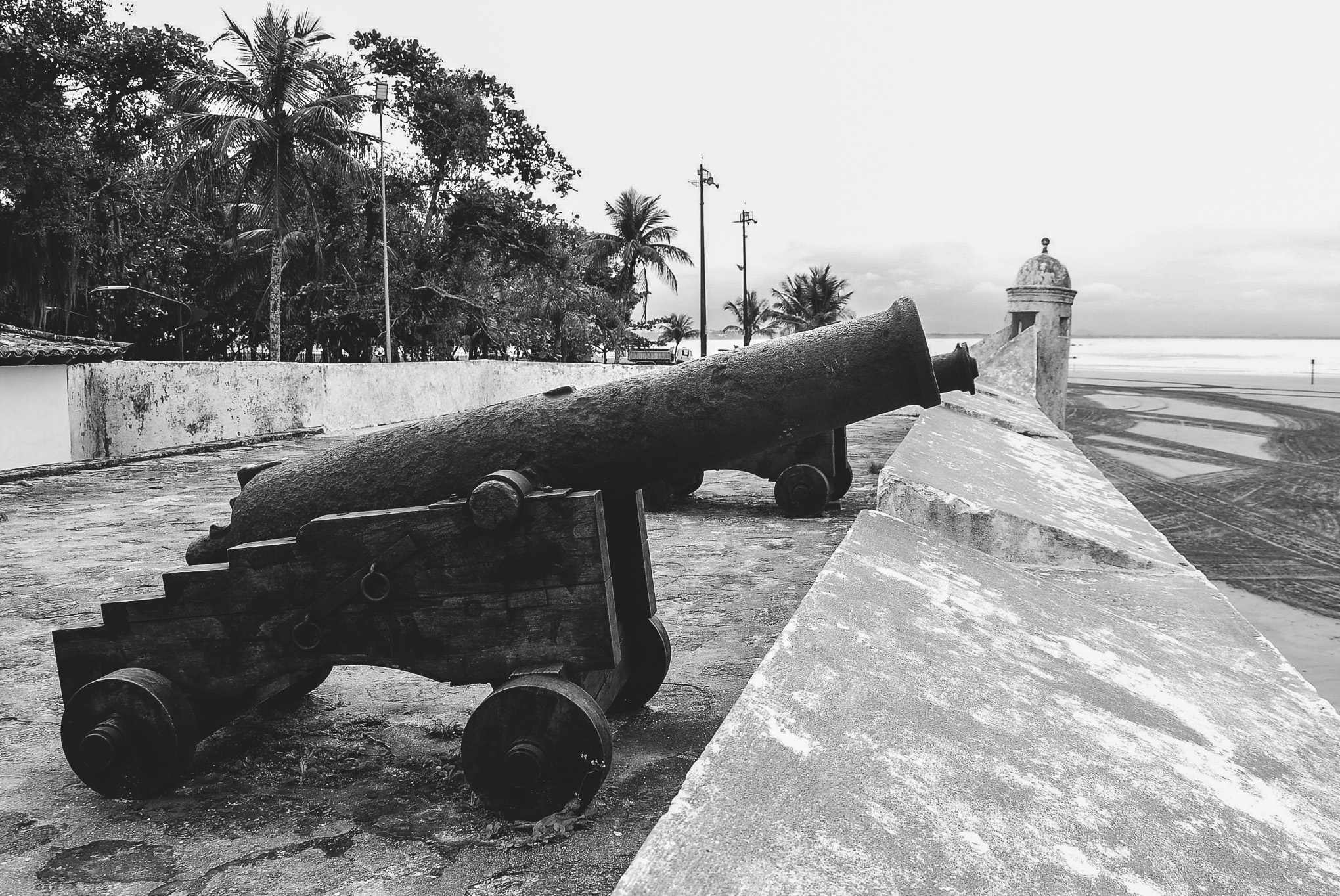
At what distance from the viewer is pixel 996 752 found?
1.82 metres

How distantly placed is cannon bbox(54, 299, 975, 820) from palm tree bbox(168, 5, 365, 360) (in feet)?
66.3

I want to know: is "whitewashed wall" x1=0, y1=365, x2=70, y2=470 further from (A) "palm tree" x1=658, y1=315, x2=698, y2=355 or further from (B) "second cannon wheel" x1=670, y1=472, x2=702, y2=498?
(A) "palm tree" x1=658, y1=315, x2=698, y2=355

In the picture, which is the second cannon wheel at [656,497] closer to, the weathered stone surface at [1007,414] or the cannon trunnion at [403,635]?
the weathered stone surface at [1007,414]

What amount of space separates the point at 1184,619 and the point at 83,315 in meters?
27.8

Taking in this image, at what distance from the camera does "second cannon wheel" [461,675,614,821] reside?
2375 millimetres

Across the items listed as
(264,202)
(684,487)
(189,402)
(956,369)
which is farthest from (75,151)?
(956,369)

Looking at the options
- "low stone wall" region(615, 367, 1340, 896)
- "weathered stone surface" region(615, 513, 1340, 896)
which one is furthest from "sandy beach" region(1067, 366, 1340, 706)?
"weathered stone surface" region(615, 513, 1340, 896)

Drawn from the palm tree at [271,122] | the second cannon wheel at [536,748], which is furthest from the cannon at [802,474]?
the palm tree at [271,122]

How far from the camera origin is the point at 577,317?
39.8 metres

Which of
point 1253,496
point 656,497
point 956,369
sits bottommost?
point 1253,496

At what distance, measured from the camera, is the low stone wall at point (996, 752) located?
4.74 ft

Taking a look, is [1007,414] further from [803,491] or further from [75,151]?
[75,151]

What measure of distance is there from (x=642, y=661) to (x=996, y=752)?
1.49 m

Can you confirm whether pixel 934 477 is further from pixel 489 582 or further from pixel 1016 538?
pixel 489 582
